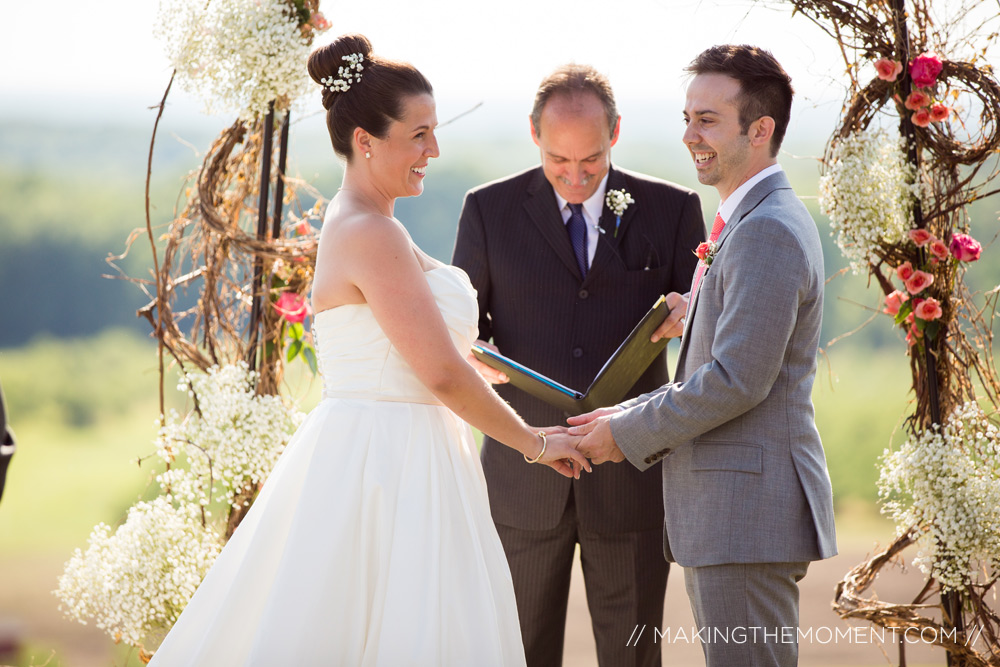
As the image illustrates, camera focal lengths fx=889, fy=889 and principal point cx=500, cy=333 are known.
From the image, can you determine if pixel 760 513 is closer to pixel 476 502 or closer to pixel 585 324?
pixel 476 502

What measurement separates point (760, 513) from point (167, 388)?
17803mm

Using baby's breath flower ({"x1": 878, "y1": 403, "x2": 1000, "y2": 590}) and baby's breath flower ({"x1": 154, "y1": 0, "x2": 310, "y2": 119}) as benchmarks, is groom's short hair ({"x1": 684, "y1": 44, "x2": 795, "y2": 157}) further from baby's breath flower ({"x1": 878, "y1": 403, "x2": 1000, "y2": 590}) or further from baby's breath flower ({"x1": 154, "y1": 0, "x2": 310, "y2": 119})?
baby's breath flower ({"x1": 154, "y1": 0, "x2": 310, "y2": 119})

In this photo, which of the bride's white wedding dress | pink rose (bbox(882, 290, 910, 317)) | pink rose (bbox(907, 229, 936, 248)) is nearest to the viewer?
the bride's white wedding dress

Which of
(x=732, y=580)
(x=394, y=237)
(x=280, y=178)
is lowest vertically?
(x=732, y=580)

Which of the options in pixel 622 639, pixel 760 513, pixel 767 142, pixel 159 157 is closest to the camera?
pixel 760 513

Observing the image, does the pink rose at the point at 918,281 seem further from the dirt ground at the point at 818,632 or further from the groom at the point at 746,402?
the dirt ground at the point at 818,632

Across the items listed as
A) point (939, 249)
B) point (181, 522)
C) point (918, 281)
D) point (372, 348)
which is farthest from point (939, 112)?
point (181, 522)

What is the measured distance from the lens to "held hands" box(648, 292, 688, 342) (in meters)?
2.82

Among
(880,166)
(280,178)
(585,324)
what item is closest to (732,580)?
(585,324)

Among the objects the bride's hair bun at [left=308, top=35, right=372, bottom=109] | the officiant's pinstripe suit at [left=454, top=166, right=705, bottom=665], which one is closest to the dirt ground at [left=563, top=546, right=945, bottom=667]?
the officiant's pinstripe suit at [left=454, top=166, right=705, bottom=665]

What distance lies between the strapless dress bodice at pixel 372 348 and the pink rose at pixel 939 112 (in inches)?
76.9

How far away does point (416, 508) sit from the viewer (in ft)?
7.80

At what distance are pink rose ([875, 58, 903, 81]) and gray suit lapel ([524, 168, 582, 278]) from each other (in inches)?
50.4

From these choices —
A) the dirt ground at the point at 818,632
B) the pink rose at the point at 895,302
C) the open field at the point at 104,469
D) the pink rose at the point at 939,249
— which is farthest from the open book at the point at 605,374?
the open field at the point at 104,469
